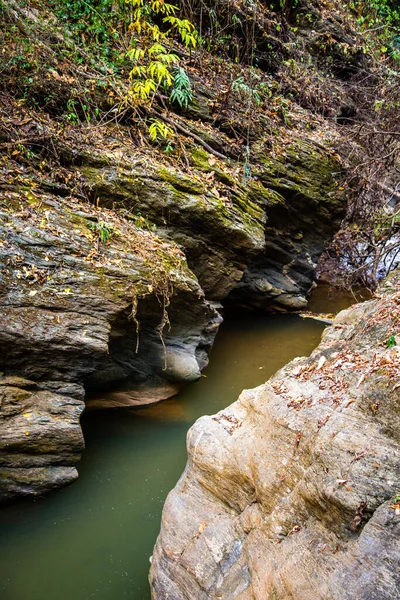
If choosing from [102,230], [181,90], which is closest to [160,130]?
[181,90]

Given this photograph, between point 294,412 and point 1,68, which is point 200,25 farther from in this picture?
point 294,412

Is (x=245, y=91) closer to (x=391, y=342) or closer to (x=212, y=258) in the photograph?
(x=212, y=258)

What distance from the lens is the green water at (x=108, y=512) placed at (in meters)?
4.04

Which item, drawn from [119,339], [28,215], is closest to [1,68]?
[28,215]

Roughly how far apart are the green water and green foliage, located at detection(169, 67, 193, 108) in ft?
18.1

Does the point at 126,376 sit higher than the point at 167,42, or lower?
lower

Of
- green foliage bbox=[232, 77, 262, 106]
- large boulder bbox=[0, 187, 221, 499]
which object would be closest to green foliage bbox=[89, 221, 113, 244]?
large boulder bbox=[0, 187, 221, 499]

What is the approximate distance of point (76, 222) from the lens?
234 inches

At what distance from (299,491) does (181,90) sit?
753 cm

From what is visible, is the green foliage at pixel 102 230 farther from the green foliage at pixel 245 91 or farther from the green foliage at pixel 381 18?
the green foliage at pixel 381 18

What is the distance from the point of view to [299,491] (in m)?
2.92

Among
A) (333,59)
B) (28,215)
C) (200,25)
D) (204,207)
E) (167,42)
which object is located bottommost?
(28,215)

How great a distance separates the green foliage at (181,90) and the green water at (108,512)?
551 cm

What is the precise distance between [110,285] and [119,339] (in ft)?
3.46
